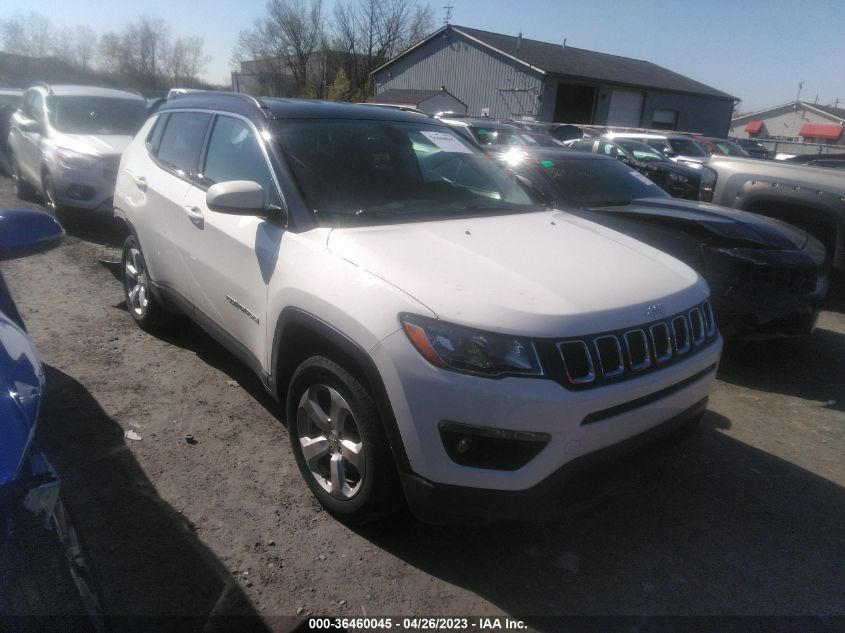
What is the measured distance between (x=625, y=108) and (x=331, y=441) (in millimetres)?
37945

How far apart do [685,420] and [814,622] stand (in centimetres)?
88

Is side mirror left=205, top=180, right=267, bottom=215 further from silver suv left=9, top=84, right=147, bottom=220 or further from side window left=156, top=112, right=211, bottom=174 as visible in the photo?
silver suv left=9, top=84, right=147, bottom=220

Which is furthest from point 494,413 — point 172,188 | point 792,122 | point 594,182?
point 792,122

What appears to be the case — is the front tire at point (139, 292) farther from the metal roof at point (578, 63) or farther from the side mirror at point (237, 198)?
the metal roof at point (578, 63)

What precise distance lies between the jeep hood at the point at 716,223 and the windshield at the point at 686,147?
10.8 metres

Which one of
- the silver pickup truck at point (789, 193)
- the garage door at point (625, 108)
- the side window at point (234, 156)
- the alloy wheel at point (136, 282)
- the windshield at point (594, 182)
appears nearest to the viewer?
Result: the side window at point (234, 156)

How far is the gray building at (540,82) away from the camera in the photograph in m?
32.6

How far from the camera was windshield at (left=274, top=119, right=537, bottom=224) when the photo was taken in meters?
3.09

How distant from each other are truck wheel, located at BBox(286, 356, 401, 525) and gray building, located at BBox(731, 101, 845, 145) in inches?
2679

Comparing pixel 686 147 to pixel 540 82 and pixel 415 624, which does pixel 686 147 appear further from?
pixel 540 82

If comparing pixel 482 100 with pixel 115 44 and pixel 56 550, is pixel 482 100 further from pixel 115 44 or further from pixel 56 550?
pixel 115 44

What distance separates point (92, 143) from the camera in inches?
304

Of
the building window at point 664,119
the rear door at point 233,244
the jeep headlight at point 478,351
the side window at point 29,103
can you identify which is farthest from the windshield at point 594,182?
the building window at point 664,119

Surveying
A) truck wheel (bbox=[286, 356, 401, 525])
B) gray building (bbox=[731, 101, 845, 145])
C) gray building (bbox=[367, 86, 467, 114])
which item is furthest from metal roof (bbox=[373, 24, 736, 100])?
truck wheel (bbox=[286, 356, 401, 525])
